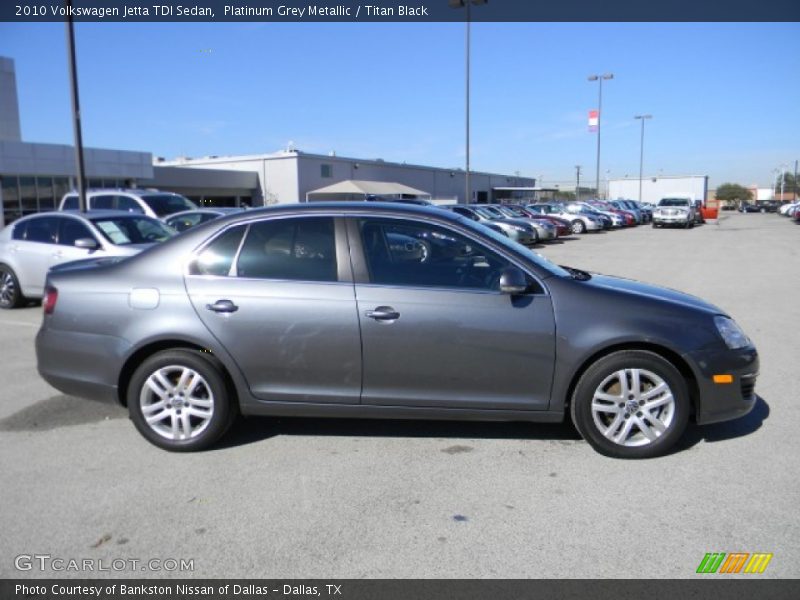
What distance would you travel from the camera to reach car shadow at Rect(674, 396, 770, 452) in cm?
446

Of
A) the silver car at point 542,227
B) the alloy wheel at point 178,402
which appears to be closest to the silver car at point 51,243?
the alloy wheel at point 178,402

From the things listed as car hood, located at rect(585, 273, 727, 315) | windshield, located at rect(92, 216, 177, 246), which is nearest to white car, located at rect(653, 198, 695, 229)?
windshield, located at rect(92, 216, 177, 246)

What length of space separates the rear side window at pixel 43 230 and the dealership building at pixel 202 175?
62.7ft

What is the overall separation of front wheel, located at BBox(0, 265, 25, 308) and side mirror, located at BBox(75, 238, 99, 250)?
1.54 m

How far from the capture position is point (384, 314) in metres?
4.08

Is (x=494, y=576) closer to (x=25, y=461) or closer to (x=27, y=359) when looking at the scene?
(x=25, y=461)

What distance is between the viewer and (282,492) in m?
3.75

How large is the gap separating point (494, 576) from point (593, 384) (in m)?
1.58

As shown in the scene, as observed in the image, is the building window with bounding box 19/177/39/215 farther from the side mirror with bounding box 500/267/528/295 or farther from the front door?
the side mirror with bounding box 500/267/528/295

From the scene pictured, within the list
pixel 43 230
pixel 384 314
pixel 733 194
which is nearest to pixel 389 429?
pixel 384 314

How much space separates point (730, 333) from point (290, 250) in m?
2.99

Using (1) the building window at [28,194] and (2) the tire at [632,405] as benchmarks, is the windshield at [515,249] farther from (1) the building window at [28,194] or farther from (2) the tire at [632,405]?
(1) the building window at [28,194]
